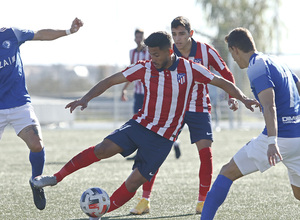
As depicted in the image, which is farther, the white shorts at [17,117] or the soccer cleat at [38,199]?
the white shorts at [17,117]

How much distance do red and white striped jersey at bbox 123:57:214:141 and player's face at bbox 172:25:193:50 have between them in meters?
0.79

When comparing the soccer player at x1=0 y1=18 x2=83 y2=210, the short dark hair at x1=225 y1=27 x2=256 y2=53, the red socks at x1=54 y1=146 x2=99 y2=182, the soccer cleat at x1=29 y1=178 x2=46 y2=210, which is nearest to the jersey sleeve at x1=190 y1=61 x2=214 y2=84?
the short dark hair at x1=225 y1=27 x2=256 y2=53

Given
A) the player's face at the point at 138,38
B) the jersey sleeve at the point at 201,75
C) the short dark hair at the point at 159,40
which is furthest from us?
the player's face at the point at 138,38

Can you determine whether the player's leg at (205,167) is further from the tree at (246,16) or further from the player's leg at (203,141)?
the tree at (246,16)

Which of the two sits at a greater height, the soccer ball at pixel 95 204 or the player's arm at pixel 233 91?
the player's arm at pixel 233 91

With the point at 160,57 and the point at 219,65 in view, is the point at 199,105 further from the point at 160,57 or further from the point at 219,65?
the point at 160,57

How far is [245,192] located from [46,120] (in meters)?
15.2

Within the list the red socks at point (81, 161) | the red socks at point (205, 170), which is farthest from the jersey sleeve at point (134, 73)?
the red socks at point (205, 170)

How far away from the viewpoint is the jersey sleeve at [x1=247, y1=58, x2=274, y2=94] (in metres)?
4.35

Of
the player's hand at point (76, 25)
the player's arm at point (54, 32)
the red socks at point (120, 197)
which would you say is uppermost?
the player's hand at point (76, 25)

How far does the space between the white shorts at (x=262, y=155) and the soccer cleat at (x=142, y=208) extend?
1.42 metres

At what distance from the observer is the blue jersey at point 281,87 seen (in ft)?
14.5

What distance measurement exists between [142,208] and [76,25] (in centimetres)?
192

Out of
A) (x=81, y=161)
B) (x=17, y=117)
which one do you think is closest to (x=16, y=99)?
(x=17, y=117)
